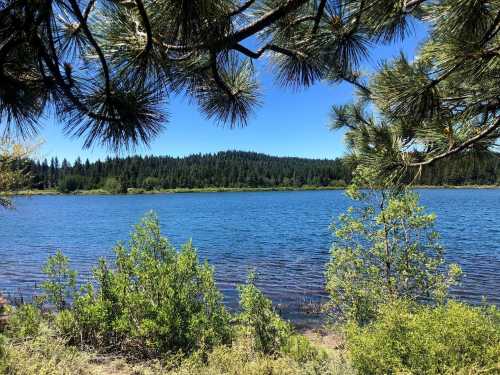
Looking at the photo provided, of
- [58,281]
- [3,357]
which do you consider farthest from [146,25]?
[58,281]

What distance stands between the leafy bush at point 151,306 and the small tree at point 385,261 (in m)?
2.40

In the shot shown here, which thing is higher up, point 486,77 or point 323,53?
point 323,53

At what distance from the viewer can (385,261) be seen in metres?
7.45

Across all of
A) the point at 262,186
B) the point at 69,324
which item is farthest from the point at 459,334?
the point at 262,186

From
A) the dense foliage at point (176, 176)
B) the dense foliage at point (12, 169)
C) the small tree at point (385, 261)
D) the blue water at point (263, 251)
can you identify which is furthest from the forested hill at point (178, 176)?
the small tree at point (385, 261)

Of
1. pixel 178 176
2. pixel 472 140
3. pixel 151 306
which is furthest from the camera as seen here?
pixel 178 176

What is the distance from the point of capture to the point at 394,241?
750 cm

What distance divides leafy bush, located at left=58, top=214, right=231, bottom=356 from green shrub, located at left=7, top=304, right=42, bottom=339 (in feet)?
1.74

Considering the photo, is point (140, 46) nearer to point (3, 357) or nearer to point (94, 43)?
point (94, 43)

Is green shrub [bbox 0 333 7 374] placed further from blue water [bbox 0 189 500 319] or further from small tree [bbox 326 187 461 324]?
blue water [bbox 0 189 500 319]

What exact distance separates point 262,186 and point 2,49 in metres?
161

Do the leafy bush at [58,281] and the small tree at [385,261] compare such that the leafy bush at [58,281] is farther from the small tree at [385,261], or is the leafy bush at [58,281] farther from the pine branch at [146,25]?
the pine branch at [146,25]

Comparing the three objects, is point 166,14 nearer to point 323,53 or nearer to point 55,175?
point 323,53

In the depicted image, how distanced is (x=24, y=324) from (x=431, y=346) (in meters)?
5.74
